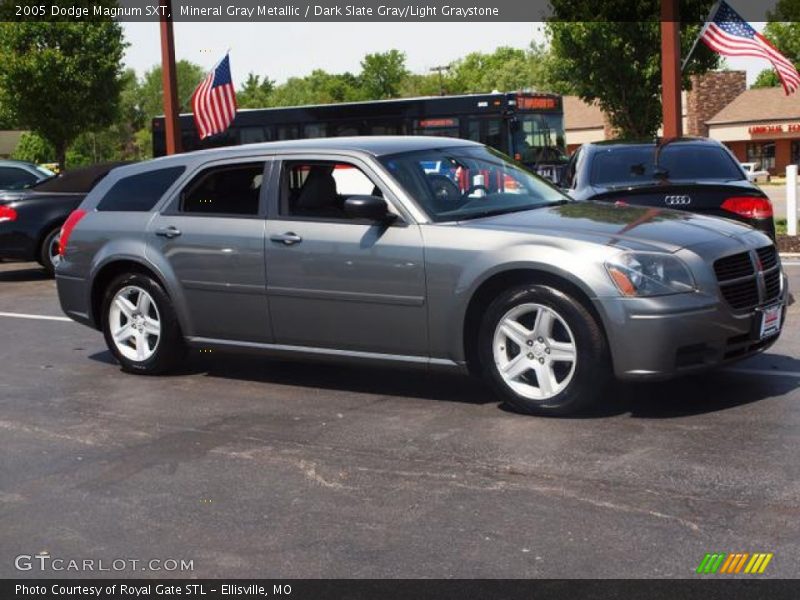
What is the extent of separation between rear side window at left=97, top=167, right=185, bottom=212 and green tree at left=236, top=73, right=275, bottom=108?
12969 cm

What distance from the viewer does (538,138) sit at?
25.8 metres

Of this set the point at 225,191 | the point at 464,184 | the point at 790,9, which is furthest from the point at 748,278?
the point at 790,9

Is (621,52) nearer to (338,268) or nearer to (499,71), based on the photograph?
(338,268)

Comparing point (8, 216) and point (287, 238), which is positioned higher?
point (8, 216)

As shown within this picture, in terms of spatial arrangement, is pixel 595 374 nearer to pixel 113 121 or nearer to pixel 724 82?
pixel 113 121

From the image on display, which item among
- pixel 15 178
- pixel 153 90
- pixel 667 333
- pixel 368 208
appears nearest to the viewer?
pixel 667 333

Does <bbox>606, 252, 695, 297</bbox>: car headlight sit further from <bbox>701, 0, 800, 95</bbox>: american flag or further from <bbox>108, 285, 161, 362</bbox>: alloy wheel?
<bbox>701, 0, 800, 95</bbox>: american flag

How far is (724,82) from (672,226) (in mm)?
75549

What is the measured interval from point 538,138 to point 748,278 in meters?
20.0

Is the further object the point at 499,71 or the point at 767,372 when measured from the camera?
the point at 499,71

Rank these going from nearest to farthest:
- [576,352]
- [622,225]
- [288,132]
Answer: [576,352]
[622,225]
[288,132]
